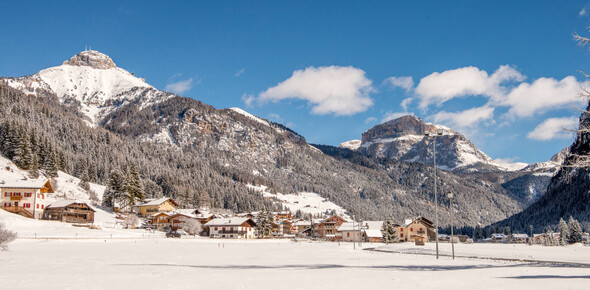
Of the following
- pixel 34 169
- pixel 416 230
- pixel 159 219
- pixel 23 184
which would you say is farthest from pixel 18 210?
pixel 416 230

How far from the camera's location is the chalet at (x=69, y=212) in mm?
93000

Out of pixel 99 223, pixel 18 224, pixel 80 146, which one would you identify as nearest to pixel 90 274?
pixel 18 224

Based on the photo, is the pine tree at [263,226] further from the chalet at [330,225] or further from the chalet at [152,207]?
the chalet at [330,225]

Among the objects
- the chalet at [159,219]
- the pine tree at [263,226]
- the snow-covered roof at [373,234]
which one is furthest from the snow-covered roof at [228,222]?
the snow-covered roof at [373,234]

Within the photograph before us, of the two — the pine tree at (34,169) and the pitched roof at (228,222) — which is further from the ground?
the pine tree at (34,169)

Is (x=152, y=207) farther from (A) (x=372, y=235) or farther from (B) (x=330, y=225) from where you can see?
(A) (x=372, y=235)

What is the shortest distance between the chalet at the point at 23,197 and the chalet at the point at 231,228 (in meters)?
45.7

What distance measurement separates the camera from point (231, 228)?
401 ft

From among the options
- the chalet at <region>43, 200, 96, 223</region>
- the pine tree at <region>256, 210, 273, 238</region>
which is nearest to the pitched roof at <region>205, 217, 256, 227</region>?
the pine tree at <region>256, 210, 273, 238</region>

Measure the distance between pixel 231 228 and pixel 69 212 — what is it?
144 feet

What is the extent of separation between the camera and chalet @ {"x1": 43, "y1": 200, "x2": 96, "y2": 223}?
305 feet

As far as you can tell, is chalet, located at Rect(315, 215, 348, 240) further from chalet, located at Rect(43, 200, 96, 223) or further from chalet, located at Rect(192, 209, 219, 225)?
chalet, located at Rect(43, 200, 96, 223)

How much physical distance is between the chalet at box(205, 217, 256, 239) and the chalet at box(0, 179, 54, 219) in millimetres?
45698

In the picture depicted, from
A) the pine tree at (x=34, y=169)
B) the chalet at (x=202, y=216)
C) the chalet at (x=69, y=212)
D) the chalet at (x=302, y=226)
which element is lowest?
the chalet at (x=302, y=226)
